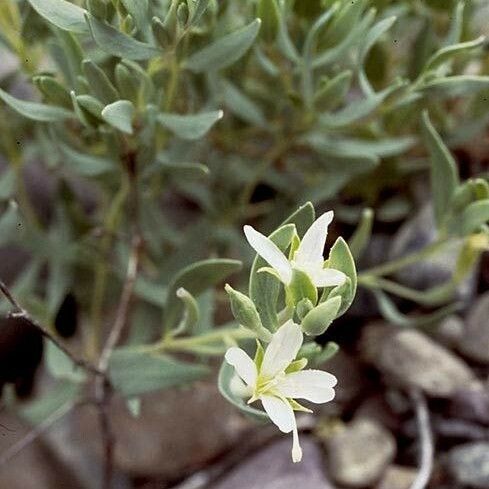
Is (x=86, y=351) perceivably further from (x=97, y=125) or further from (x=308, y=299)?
(x=308, y=299)

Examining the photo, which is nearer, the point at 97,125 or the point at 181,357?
the point at 97,125

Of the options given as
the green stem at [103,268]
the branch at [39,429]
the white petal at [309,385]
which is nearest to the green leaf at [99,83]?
the green stem at [103,268]

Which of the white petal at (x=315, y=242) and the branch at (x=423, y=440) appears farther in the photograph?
the branch at (x=423, y=440)

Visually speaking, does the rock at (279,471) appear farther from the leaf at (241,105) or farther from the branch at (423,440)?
the leaf at (241,105)

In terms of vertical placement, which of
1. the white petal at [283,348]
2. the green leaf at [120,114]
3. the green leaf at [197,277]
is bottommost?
the green leaf at [197,277]

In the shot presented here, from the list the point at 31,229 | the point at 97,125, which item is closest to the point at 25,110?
the point at 97,125

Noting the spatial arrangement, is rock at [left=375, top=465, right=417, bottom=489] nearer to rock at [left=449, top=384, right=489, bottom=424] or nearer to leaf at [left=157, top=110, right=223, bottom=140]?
rock at [left=449, top=384, right=489, bottom=424]

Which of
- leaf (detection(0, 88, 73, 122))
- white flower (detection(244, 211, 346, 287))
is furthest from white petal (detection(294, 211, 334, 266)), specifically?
leaf (detection(0, 88, 73, 122))
